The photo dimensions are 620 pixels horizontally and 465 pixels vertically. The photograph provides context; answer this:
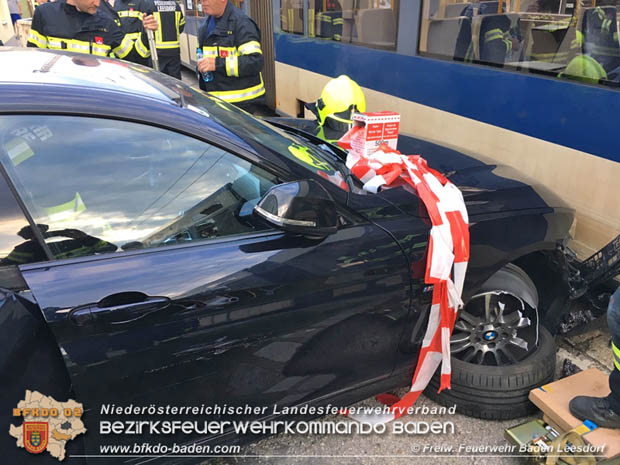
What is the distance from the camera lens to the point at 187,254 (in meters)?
1.57

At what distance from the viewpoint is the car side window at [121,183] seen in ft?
4.76

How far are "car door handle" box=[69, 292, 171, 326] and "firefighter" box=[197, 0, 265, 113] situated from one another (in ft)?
10.5

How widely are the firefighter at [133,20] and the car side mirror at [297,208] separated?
4.76 m

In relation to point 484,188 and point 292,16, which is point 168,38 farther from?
point 484,188

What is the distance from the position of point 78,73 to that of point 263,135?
0.72 metres

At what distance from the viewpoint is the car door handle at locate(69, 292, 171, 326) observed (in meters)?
1.39

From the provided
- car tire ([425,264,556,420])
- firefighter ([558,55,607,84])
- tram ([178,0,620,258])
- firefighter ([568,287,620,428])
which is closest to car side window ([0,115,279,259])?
car tire ([425,264,556,420])

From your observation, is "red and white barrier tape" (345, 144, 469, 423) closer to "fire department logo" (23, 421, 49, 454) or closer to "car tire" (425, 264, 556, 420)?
"car tire" (425, 264, 556, 420)

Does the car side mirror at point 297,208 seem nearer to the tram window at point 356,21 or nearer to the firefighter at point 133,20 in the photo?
the tram window at point 356,21

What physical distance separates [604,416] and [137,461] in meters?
1.81

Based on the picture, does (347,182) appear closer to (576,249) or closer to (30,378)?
(30,378)

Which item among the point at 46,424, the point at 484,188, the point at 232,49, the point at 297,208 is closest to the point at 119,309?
the point at 46,424

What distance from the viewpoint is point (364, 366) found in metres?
1.96

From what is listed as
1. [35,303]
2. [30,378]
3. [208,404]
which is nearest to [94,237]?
[35,303]
